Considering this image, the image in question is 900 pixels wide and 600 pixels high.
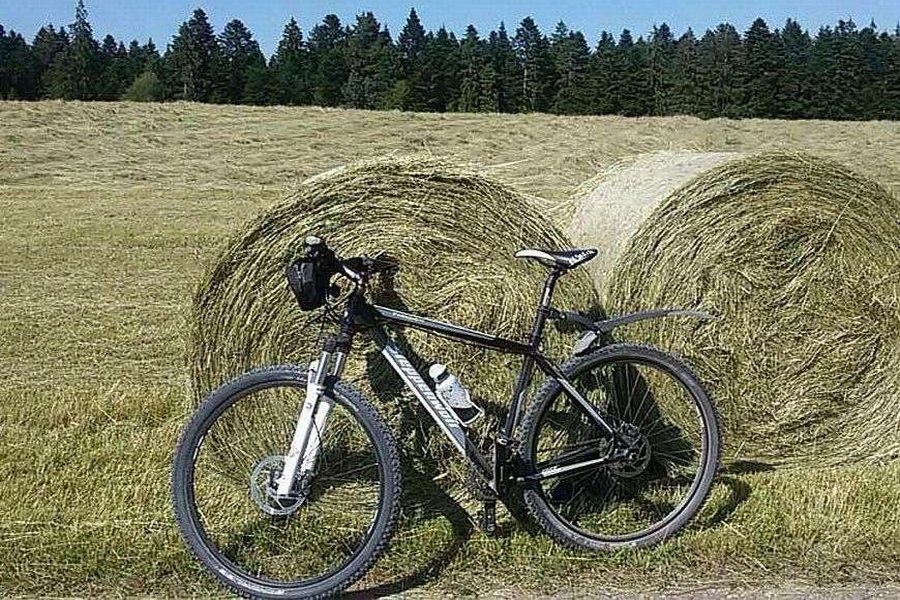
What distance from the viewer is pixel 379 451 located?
4066mm

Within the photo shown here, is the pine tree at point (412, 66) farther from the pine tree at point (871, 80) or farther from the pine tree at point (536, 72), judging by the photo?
the pine tree at point (871, 80)

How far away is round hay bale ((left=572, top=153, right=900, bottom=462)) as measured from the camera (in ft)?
17.5

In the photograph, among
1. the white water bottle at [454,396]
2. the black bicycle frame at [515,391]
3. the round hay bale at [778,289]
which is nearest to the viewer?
the black bicycle frame at [515,391]

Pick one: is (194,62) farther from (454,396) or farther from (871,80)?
(454,396)

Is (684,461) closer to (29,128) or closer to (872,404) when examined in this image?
(872,404)

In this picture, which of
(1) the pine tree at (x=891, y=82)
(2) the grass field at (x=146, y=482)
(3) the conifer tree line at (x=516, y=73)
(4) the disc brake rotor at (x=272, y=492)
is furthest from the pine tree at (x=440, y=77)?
(4) the disc brake rotor at (x=272, y=492)

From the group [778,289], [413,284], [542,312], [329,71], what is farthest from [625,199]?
[329,71]

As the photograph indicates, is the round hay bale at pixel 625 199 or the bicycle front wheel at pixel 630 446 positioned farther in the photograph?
the round hay bale at pixel 625 199

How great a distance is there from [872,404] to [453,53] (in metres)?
52.1

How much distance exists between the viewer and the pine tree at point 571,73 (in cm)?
5103

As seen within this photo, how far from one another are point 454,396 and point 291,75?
54.1 m

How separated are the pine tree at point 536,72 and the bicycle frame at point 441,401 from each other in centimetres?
4821

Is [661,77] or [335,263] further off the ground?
[661,77]

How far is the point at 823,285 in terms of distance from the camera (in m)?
5.62
